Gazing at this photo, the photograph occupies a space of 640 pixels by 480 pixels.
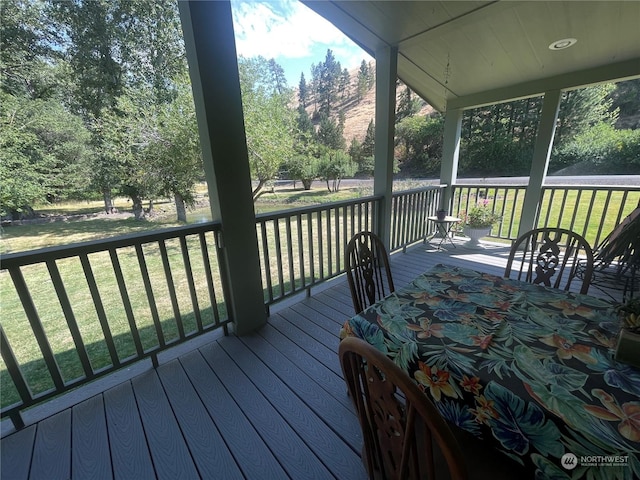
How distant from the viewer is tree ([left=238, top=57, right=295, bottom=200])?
7730 millimetres

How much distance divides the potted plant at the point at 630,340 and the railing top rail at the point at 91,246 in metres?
2.01

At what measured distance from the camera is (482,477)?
762 mm

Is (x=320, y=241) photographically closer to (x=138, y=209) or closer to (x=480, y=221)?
(x=480, y=221)

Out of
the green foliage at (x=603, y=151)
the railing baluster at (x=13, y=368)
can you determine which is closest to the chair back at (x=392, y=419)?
the railing baluster at (x=13, y=368)

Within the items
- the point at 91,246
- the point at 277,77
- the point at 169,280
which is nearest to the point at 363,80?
the point at 277,77

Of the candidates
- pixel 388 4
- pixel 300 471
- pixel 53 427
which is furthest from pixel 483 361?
pixel 388 4

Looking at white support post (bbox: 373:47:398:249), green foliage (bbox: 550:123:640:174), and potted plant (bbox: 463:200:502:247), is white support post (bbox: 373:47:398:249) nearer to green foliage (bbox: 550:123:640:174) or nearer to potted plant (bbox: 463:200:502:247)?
potted plant (bbox: 463:200:502:247)

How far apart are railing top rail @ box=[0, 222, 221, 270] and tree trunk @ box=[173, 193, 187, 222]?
7.40 meters

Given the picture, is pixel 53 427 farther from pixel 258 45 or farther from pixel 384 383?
pixel 258 45

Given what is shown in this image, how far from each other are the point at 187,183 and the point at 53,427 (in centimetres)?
756

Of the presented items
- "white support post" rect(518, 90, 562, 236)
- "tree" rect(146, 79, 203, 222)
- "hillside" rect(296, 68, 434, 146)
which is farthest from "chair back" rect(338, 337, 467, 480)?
"hillside" rect(296, 68, 434, 146)

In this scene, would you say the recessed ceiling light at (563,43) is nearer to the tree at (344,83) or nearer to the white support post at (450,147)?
the white support post at (450,147)

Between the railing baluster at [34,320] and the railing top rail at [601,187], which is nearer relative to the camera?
the railing baluster at [34,320]

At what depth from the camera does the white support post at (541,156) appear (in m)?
3.30
